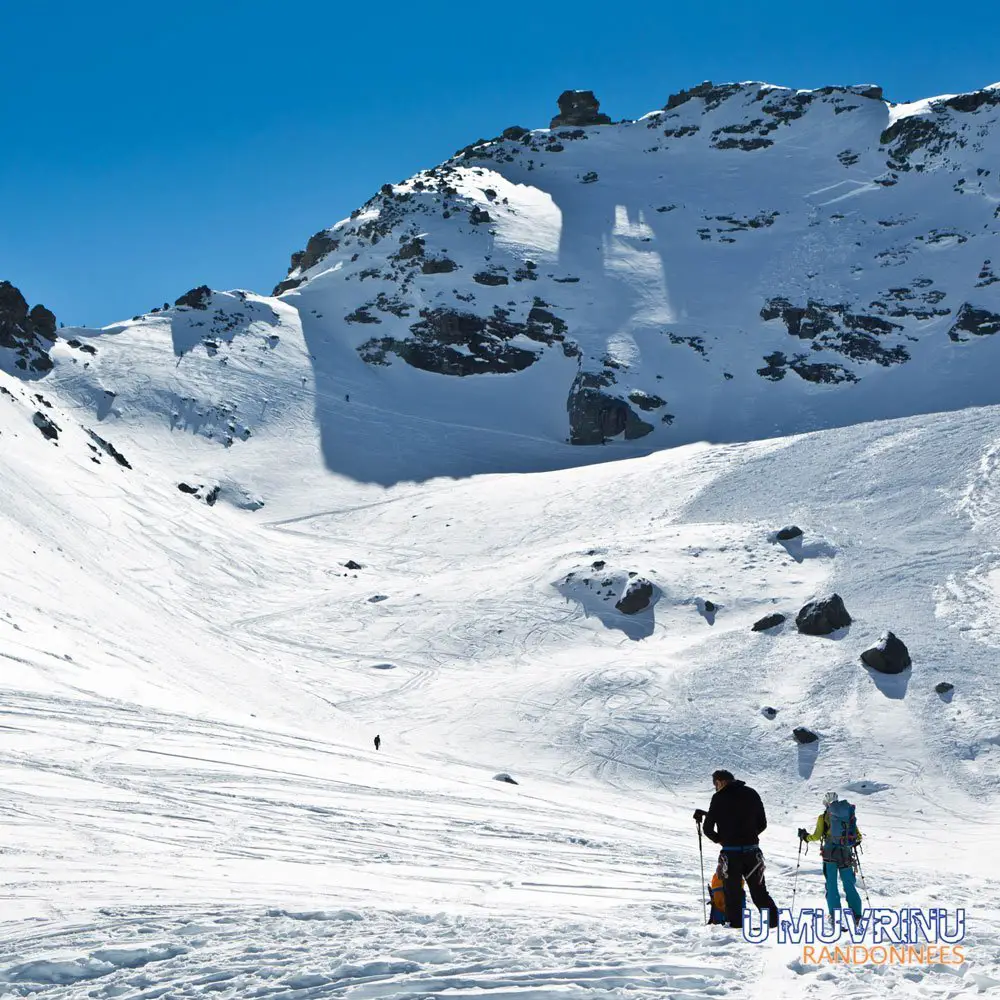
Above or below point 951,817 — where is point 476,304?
above

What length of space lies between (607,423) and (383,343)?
70.5 ft

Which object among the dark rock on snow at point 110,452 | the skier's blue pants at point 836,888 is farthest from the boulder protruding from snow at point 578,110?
the skier's blue pants at point 836,888

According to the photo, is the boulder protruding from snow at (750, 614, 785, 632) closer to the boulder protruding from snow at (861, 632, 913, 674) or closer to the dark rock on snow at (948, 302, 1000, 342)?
the boulder protruding from snow at (861, 632, 913, 674)

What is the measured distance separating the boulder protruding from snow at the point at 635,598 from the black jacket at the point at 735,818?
2605cm

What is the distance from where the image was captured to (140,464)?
5606 centimetres

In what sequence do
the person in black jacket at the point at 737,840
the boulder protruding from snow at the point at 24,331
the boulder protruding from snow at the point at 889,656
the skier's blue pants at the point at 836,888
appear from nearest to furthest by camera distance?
the person in black jacket at the point at 737,840
the skier's blue pants at the point at 836,888
the boulder protruding from snow at the point at 889,656
the boulder protruding from snow at the point at 24,331

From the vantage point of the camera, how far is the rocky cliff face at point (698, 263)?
74.1 m

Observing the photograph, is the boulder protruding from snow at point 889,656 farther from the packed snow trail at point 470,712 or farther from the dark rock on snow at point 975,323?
the dark rock on snow at point 975,323

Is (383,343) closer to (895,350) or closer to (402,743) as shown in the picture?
(895,350)

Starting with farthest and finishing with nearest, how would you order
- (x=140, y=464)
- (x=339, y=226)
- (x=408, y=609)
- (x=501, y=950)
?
(x=339, y=226), (x=140, y=464), (x=408, y=609), (x=501, y=950)

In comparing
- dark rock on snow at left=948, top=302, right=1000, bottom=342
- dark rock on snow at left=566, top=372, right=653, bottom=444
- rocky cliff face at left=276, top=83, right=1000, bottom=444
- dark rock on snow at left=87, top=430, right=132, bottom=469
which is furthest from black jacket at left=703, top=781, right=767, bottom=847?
dark rock on snow at left=948, top=302, right=1000, bottom=342

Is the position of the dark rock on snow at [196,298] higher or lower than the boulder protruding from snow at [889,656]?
higher

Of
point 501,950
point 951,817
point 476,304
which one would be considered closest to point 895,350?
point 476,304

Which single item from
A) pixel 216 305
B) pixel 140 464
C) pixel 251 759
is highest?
pixel 216 305
